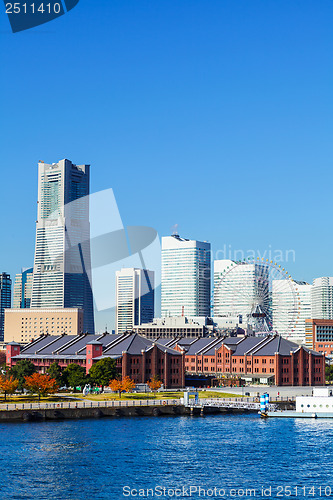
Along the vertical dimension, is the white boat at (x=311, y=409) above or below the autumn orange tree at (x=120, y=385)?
below

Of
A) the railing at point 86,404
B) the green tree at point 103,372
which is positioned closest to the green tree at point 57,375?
the green tree at point 103,372

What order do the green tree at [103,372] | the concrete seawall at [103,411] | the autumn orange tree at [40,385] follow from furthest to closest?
the green tree at [103,372] < the autumn orange tree at [40,385] < the concrete seawall at [103,411]

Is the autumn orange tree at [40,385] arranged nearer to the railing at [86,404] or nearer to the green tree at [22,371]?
the railing at [86,404]

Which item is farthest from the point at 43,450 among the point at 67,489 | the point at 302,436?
the point at 302,436

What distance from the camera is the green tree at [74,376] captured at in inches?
6265

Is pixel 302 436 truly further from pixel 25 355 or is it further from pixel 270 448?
pixel 25 355

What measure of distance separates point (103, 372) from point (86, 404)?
2630 cm

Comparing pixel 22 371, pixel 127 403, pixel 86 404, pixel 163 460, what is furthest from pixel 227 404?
pixel 163 460

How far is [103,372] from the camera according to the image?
162 metres

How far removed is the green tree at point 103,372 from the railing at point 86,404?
1776 cm

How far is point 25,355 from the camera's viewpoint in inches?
7751

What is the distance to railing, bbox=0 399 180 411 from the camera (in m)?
130

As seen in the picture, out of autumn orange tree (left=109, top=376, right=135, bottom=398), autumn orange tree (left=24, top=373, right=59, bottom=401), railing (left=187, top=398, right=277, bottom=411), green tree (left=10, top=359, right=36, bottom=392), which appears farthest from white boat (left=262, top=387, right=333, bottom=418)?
green tree (left=10, top=359, right=36, bottom=392)

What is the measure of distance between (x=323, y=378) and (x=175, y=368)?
4314 centimetres
